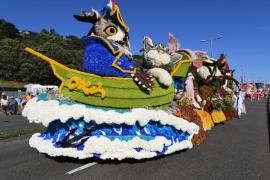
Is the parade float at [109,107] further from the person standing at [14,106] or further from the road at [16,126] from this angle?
the person standing at [14,106]

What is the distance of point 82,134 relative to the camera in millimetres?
7512

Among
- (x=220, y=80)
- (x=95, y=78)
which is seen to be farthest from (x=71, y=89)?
(x=220, y=80)

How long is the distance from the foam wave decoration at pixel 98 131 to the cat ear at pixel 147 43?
2.20 meters

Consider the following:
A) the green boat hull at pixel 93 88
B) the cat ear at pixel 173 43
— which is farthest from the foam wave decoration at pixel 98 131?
the cat ear at pixel 173 43

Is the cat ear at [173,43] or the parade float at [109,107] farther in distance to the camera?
the cat ear at [173,43]

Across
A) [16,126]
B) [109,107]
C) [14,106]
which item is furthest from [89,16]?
[14,106]

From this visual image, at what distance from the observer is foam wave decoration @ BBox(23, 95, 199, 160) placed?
7344mm

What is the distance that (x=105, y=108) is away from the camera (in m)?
7.80

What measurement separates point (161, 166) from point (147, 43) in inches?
138

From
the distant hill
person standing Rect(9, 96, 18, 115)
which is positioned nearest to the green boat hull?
person standing Rect(9, 96, 18, 115)

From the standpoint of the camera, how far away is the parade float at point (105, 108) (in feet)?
24.3

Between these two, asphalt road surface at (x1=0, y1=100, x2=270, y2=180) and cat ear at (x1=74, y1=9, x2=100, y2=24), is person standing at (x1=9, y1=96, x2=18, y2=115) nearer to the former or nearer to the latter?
asphalt road surface at (x1=0, y1=100, x2=270, y2=180)

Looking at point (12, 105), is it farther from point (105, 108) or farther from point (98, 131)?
point (98, 131)

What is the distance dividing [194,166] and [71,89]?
3081mm
